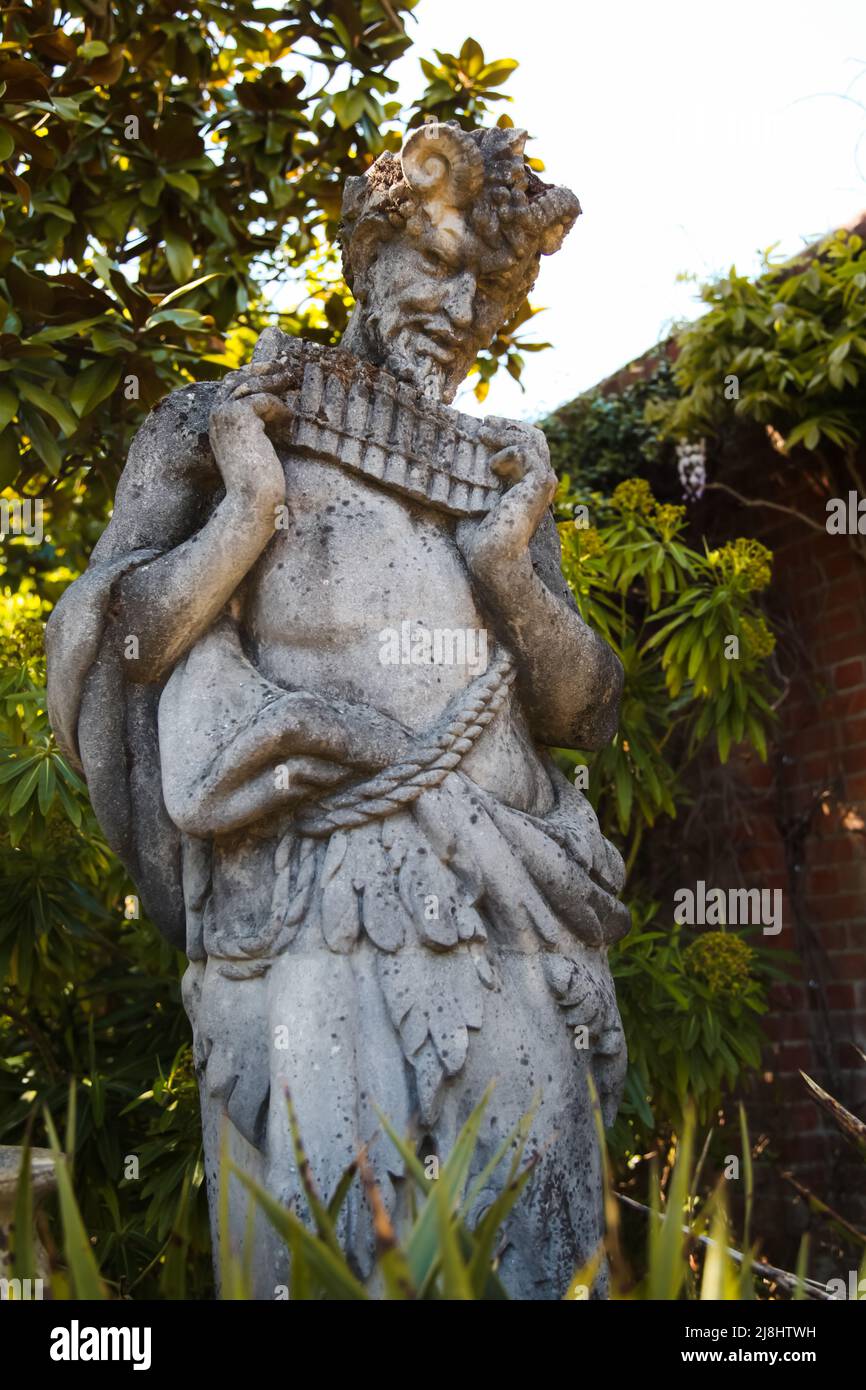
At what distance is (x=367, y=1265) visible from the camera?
89.4 inches

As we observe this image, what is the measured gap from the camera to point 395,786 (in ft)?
8.45

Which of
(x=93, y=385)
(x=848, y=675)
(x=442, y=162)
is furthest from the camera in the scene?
(x=848, y=675)

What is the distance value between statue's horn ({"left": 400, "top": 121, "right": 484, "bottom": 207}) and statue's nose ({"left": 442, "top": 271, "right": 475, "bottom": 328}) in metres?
0.17

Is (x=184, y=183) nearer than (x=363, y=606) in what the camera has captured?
No

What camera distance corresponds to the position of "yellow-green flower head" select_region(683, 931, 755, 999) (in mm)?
4777

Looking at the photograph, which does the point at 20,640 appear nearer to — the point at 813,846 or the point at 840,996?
the point at 813,846

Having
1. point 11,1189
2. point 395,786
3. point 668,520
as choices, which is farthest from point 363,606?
point 668,520

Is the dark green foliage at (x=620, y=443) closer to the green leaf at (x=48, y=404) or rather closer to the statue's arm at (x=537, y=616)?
the green leaf at (x=48, y=404)

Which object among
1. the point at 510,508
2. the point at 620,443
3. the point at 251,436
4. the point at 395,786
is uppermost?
the point at 620,443

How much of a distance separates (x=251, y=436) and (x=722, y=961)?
277 cm

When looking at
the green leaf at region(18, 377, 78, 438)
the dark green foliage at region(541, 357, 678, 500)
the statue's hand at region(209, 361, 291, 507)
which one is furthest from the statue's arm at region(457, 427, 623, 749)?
the dark green foliage at region(541, 357, 678, 500)

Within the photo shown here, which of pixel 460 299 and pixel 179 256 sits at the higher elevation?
pixel 179 256

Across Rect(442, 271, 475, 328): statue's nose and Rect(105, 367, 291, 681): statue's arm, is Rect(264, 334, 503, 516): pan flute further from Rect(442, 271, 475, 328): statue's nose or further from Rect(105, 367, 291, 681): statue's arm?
Rect(442, 271, 475, 328): statue's nose

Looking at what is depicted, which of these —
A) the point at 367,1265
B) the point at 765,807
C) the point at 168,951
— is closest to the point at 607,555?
the point at 765,807
